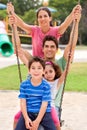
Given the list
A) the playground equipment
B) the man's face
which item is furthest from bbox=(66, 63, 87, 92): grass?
the playground equipment

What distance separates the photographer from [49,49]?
13.3 ft

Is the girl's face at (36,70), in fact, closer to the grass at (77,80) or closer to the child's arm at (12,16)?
the child's arm at (12,16)

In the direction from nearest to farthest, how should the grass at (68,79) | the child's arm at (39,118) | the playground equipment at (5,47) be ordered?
the child's arm at (39,118)
the grass at (68,79)
the playground equipment at (5,47)

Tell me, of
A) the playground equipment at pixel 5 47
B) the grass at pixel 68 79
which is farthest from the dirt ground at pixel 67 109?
the playground equipment at pixel 5 47

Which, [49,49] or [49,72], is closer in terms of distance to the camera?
[49,72]

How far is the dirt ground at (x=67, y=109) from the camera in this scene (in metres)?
6.09

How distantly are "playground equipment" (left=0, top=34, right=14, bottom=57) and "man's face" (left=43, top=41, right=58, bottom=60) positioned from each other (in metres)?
13.8

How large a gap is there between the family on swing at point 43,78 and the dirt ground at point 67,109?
6.38 feet

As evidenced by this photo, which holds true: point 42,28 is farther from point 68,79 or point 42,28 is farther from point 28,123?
point 68,79

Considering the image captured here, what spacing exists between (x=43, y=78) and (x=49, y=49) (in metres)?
0.42

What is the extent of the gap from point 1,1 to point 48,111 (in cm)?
3322

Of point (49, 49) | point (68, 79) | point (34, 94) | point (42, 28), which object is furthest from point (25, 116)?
point (68, 79)

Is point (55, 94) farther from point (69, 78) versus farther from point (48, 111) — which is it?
point (69, 78)

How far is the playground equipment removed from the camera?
18.2m
